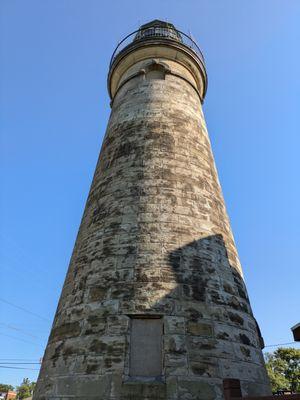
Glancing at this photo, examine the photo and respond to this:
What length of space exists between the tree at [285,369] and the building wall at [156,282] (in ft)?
71.8

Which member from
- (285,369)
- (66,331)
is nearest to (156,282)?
(66,331)

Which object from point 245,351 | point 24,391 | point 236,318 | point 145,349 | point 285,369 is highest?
point 24,391

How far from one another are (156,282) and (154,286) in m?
0.08

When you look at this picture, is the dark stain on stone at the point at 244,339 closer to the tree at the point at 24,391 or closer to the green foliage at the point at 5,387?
the tree at the point at 24,391

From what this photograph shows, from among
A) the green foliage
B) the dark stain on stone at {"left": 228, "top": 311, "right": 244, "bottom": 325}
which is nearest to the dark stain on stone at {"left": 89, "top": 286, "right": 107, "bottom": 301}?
the dark stain on stone at {"left": 228, "top": 311, "right": 244, "bottom": 325}

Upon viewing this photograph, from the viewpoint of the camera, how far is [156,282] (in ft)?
18.5

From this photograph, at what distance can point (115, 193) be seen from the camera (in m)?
7.32

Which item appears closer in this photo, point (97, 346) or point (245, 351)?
point (97, 346)

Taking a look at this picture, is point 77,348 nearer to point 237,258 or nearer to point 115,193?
point 115,193

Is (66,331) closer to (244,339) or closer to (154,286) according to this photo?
(154,286)

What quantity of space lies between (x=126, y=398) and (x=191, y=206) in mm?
3783

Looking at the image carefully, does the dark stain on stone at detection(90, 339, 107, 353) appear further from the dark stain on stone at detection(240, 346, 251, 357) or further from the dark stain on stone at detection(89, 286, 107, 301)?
the dark stain on stone at detection(240, 346, 251, 357)

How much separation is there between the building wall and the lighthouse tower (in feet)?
0.06

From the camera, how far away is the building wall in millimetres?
4902
